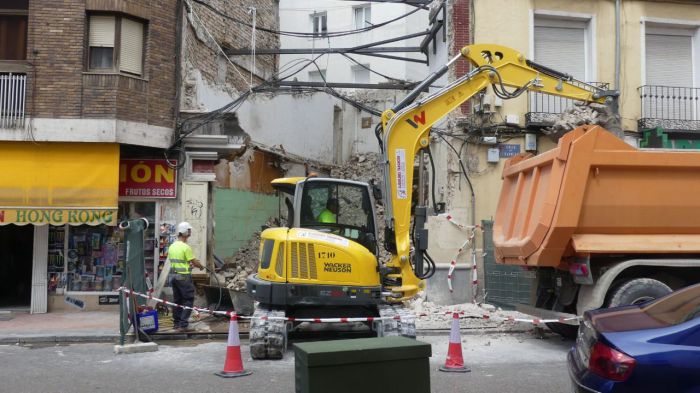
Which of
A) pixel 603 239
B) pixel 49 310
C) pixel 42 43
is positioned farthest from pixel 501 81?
pixel 49 310

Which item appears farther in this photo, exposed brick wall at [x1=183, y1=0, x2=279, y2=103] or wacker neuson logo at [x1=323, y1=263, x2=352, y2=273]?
exposed brick wall at [x1=183, y1=0, x2=279, y2=103]

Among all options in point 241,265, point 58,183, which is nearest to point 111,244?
point 58,183

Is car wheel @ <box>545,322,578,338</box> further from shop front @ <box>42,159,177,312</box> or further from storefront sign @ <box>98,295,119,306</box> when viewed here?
storefront sign @ <box>98,295,119,306</box>

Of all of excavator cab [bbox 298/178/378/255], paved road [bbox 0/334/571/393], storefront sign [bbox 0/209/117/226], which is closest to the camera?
paved road [bbox 0/334/571/393]

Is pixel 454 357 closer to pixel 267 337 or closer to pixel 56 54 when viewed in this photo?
pixel 267 337

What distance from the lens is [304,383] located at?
3.67m

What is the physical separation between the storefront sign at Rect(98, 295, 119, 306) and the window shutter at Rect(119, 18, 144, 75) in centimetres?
482

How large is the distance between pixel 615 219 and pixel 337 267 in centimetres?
394

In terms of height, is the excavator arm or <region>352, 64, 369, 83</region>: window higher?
<region>352, 64, 369, 83</region>: window

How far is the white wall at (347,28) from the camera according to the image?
93.1 ft

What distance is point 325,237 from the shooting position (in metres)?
8.38

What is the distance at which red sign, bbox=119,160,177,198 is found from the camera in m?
12.9

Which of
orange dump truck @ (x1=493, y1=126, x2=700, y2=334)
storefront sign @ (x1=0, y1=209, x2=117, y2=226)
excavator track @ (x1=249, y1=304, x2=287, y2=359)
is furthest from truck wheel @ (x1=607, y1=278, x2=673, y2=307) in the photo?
storefront sign @ (x1=0, y1=209, x2=117, y2=226)

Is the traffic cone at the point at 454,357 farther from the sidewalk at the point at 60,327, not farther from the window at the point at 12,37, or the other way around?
the window at the point at 12,37
